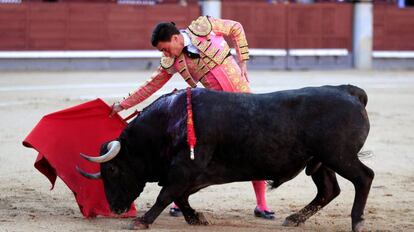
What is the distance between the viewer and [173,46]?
4867 mm

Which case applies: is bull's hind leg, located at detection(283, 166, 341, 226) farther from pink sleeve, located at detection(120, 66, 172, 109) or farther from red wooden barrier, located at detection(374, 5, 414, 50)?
red wooden barrier, located at detection(374, 5, 414, 50)

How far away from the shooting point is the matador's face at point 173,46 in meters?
4.83

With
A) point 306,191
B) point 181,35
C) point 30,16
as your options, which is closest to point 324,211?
point 306,191

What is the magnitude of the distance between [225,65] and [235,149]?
24.4 inches

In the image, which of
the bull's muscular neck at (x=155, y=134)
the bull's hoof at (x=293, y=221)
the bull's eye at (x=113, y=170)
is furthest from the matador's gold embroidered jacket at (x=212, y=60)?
the bull's hoof at (x=293, y=221)

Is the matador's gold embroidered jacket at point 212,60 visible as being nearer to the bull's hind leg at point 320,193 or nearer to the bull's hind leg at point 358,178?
the bull's hind leg at point 320,193

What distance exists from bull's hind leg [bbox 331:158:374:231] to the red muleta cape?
3.94 ft

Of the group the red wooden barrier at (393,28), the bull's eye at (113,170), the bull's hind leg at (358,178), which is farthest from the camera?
the red wooden barrier at (393,28)

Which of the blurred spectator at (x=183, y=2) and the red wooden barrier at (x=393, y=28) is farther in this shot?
the red wooden barrier at (x=393, y=28)

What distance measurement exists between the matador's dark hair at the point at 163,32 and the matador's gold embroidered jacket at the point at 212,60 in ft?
0.62

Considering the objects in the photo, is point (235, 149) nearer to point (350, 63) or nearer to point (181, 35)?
point (181, 35)

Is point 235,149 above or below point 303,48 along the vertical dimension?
above

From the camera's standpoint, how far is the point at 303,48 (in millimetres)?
16703

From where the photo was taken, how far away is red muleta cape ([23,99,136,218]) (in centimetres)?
509
